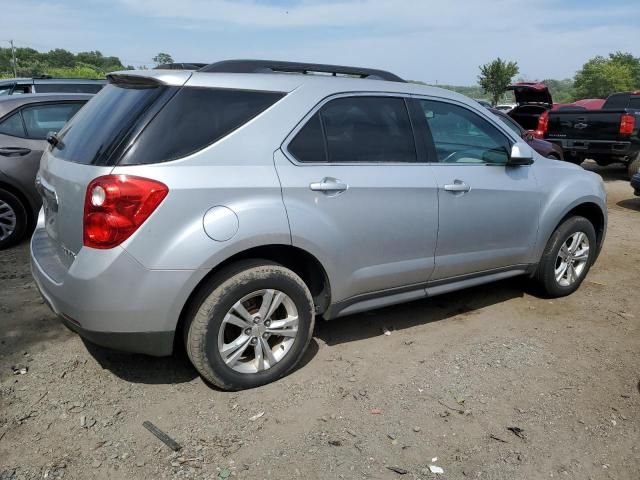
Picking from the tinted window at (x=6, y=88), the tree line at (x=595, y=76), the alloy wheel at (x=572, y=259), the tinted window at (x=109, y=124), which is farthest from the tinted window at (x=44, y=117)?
the tree line at (x=595, y=76)

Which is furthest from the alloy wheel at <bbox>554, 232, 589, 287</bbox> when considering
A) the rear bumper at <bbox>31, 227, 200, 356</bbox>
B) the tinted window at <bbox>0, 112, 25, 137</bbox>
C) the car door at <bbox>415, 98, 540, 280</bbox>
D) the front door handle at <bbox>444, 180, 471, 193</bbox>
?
the tinted window at <bbox>0, 112, 25, 137</bbox>

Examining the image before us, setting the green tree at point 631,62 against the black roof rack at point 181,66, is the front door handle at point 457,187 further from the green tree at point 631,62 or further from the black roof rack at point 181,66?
the green tree at point 631,62

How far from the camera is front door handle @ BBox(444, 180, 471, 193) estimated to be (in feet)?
12.0

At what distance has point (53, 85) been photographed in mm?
8344

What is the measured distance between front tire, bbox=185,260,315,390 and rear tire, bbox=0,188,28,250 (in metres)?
3.67

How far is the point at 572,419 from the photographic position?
9.76ft

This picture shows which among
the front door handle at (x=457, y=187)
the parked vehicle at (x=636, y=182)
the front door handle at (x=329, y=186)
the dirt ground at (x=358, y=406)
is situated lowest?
the dirt ground at (x=358, y=406)

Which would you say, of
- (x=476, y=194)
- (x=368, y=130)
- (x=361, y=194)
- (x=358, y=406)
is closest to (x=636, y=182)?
(x=476, y=194)

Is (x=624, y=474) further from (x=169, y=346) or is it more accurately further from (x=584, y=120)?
Result: (x=584, y=120)

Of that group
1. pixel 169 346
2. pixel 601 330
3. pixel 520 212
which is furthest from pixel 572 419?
pixel 169 346

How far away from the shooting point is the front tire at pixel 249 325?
9.37ft

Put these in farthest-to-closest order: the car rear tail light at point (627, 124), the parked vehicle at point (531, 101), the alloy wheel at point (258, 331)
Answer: the parked vehicle at point (531, 101), the car rear tail light at point (627, 124), the alloy wheel at point (258, 331)

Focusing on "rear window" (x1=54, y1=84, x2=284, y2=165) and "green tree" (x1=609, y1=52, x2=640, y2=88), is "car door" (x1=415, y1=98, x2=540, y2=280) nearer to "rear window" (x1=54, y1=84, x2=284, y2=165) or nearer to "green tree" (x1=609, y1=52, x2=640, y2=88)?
"rear window" (x1=54, y1=84, x2=284, y2=165)

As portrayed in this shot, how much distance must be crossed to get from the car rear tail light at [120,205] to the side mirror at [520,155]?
2.54 meters
